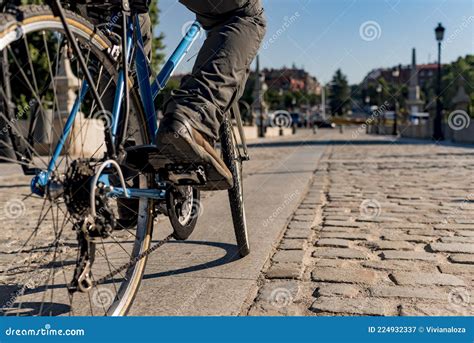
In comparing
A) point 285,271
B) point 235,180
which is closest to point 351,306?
point 285,271

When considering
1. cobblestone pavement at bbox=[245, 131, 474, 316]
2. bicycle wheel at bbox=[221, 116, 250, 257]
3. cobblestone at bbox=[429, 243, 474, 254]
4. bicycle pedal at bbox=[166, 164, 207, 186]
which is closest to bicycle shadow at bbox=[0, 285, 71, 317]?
bicycle pedal at bbox=[166, 164, 207, 186]

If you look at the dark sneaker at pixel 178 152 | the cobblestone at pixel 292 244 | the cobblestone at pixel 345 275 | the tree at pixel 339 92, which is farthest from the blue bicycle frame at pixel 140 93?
the tree at pixel 339 92

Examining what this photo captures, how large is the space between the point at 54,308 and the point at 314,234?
2.36 meters

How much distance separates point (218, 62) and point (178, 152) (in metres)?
0.46

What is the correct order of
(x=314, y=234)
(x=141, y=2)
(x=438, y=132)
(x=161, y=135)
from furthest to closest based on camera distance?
(x=438, y=132) < (x=314, y=234) < (x=141, y=2) < (x=161, y=135)

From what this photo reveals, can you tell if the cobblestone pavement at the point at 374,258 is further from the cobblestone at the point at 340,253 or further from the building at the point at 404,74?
the building at the point at 404,74

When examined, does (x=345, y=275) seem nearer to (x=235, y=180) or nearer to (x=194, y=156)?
(x=235, y=180)

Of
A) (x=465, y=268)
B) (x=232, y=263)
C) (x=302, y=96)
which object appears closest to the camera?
(x=465, y=268)

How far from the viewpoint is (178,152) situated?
244 cm

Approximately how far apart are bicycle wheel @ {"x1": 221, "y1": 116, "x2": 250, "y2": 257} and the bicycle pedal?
744 millimetres

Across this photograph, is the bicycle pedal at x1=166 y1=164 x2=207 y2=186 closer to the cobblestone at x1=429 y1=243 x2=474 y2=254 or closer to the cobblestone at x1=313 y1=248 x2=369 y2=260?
the cobblestone at x1=313 y1=248 x2=369 y2=260
